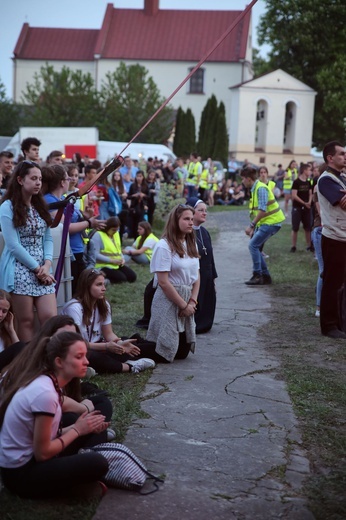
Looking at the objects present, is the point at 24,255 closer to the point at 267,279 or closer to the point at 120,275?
the point at 120,275

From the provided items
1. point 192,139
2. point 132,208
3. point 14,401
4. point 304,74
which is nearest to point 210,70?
point 304,74

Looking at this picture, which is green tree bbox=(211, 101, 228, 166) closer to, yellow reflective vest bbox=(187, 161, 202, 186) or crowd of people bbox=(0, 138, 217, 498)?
yellow reflective vest bbox=(187, 161, 202, 186)

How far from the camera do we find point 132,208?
19.3 meters

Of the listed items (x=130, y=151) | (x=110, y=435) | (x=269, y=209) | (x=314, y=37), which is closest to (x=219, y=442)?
(x=110, y=435)

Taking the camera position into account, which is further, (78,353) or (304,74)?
(304,74)

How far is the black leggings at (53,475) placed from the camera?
4.48 m

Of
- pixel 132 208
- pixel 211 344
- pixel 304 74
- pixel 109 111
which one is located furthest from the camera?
pixel 304 74

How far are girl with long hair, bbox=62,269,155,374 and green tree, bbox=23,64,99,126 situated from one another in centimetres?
4316

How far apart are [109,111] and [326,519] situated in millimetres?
49572

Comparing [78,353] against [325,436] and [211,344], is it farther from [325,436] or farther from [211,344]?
[211,344]

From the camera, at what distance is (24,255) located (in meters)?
6.72

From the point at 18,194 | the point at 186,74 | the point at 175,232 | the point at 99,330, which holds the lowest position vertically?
the point at 99,330

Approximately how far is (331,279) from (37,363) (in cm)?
528

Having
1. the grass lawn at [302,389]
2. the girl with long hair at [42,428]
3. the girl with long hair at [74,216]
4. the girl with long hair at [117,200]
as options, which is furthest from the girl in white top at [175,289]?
the girl with long hair at [117,200]
